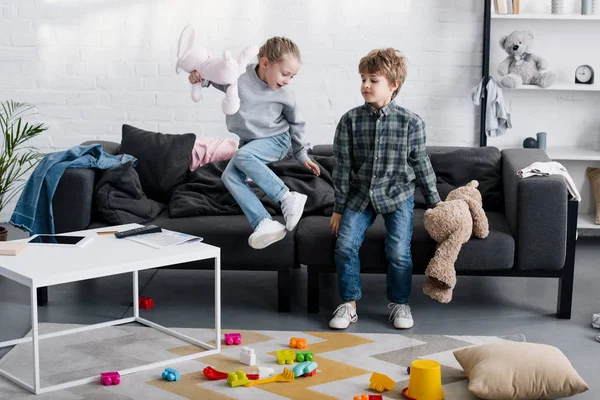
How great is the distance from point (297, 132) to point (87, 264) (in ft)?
4.28

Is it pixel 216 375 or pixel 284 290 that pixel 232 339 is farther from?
pixel 284 290

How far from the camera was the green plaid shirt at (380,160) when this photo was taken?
3641 millimetres

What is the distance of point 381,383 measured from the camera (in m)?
2.94

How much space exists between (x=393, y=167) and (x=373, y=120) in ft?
0.68

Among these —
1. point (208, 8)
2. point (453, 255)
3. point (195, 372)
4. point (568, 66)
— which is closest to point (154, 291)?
point (195, 372)

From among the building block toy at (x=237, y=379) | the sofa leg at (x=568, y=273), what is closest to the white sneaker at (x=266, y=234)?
the building block toy at (x=237, y=379)

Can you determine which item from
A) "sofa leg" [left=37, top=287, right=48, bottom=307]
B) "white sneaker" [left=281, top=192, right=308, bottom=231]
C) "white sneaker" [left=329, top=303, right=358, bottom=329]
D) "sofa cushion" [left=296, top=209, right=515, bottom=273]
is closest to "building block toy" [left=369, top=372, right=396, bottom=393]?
"white sneaker" [left=329, top=303, right=358, bottom=329]

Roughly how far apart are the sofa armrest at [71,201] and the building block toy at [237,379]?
122 cm

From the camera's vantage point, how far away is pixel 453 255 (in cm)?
360

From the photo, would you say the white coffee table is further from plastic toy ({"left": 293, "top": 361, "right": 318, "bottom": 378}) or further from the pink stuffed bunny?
the pink stuffed bunny

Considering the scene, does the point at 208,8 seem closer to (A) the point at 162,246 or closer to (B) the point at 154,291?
(B) the point at 154,291

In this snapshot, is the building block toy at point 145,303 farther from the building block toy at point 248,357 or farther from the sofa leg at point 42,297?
the building block toy at point 248,357

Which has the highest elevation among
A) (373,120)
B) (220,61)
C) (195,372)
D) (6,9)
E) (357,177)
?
(6,9)

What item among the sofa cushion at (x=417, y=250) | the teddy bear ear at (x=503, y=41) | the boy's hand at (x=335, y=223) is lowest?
the sofa cushion at (x=417, y=250)
